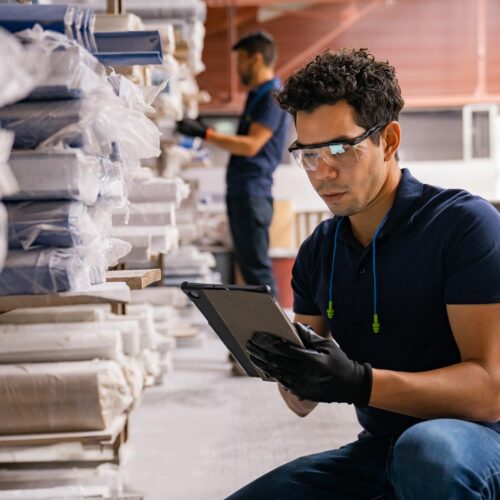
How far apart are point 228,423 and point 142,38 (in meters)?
2.56

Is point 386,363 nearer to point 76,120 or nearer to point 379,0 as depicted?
point 76,120

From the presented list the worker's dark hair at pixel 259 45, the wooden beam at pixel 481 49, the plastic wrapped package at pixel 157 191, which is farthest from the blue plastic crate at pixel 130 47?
the wooden beam at pixel 481 49

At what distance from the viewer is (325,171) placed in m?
1.92

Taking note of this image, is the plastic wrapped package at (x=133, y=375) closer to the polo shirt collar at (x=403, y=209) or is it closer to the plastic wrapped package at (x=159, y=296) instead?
the polo shirt collar at (x=403, y=209)

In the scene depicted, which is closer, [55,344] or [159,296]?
[55,344]

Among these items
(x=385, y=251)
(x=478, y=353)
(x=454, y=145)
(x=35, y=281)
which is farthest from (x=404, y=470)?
(x=454, y=145)

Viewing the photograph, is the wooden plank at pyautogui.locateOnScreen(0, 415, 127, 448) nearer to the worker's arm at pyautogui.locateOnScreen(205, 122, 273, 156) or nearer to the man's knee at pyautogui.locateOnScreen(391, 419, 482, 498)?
the man's knee at pyautogui.locateOnScreen(391, 419, 482, 498)

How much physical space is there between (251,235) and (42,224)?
3781mm

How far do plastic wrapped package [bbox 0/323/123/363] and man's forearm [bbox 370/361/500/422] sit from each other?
4.21 ft

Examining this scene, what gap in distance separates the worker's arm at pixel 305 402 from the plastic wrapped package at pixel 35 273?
74cm

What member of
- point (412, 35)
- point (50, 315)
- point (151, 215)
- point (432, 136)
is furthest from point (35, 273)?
point (412, 35)

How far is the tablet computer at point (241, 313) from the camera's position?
1623mm

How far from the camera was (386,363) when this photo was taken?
1982 mm

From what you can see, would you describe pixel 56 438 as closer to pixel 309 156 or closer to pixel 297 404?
pixel 297 404
